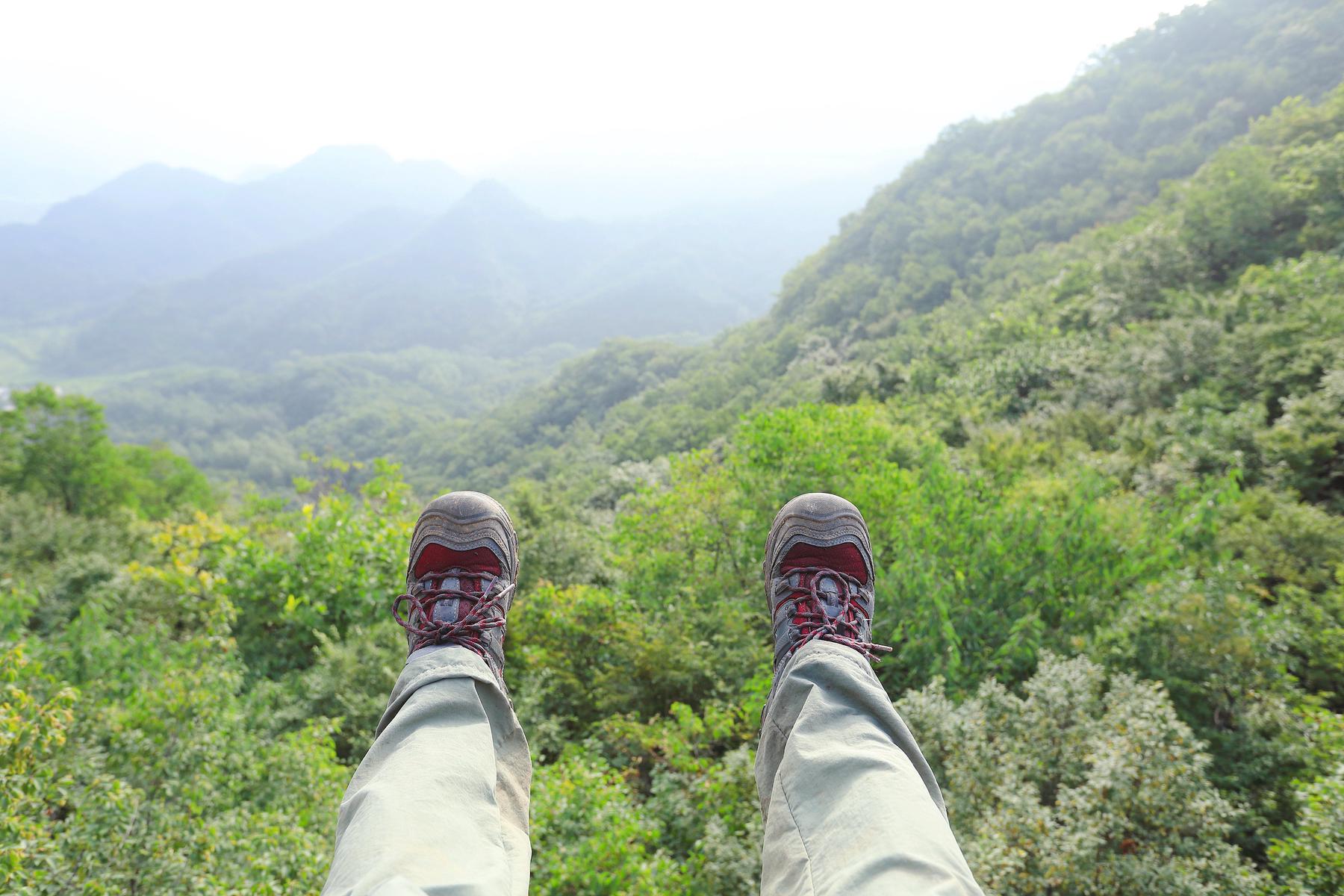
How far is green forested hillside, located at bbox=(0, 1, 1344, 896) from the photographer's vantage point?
268 cm

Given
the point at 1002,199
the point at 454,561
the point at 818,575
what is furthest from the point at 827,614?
the point at 1002,199

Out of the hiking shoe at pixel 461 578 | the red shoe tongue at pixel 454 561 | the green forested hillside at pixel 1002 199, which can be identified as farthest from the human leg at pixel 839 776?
the green forested hillside at pixel 1002 199

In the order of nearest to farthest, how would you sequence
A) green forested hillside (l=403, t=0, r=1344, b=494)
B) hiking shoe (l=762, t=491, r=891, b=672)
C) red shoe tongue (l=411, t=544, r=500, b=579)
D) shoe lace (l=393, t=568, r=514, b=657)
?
shoe lace (l=393, t=568, r=514, b=657)
hiking shoe (l=762, t=491, r=891, b=672)
red shoe tongue (l=411, t=544, r=500, b=579)
green forested hillside (l=403, t=0, r=1344, b=494)

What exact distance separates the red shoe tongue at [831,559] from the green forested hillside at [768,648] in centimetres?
128

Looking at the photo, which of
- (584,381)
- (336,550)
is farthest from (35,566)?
(584,381)

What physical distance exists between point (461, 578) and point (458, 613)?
0.22 meters

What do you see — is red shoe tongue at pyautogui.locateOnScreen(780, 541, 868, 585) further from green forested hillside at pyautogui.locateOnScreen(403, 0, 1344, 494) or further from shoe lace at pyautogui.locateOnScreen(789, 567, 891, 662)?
green forested hillside at pyautogui.locateOnScreen(403, 0, 1344, 494)

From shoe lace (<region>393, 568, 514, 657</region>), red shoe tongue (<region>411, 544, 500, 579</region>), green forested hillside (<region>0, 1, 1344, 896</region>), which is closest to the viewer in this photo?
shoe lace (<region>393, 568, 514, 657</region>)

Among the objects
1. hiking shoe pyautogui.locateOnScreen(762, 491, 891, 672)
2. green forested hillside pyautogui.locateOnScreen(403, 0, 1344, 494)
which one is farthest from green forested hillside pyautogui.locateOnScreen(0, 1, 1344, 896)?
green forested hillside pyautogui.locateOnScreen(403, 0, 1344, 494)

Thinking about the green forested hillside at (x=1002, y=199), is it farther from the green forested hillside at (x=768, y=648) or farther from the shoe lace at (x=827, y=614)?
the shoe lace at (x=827, y=614)

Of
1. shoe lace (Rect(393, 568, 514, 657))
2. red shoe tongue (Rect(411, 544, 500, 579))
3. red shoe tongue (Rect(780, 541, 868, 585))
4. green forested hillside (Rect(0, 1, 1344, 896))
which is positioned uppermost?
red shoe tongue (Rect(411, 544, 500, 579))

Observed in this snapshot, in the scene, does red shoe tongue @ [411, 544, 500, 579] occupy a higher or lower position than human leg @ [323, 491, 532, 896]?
higher

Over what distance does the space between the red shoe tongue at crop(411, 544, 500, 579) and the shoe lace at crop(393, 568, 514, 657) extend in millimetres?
21

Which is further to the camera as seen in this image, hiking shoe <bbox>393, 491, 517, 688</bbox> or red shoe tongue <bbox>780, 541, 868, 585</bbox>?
red shoe tongue <bbox>780, 541, 868, 585</bbox>
